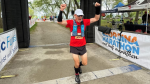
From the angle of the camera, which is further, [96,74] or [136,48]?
[136,48]

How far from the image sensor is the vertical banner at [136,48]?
421 centimetres

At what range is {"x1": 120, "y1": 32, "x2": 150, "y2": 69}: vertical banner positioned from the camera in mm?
4211

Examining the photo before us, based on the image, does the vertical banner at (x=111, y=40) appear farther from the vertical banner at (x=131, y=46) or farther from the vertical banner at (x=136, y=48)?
the vertical banner at (x=136, y=48)

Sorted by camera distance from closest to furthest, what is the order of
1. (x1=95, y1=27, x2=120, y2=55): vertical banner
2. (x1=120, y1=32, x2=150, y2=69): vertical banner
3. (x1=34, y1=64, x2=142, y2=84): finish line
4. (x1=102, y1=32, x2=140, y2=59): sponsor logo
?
(x1=34, y1=64, x2=142, y2=84): finish line < (x1=120, y1=32, x2=150, y2=69): vertical banner < (x1=102, y1=32, x2=140, y2=59): sponsor logo < (x1=95, y1=27, x2=120, y2=55): vertical banner

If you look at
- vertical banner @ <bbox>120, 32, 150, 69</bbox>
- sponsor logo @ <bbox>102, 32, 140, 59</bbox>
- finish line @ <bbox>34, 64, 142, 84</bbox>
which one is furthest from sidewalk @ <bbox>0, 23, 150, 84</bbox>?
sponsor logo @ <bbox>102, 32, 140, 59</bbox>

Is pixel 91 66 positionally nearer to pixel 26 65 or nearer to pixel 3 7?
pixel 26 65

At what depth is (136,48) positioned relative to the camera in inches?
181

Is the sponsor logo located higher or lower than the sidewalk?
higher

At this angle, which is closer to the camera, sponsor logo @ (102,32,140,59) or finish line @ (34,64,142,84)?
finish line @ (34,64,142,84)

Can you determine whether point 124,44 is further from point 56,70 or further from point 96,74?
point 56,70

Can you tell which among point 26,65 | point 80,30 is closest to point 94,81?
point 80,30

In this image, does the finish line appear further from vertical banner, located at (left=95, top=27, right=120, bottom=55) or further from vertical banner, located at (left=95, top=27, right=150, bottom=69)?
vertical banner, located at (left=95, top=27, right=120, bottom=55)

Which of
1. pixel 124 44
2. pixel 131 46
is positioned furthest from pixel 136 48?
pixel 124 44

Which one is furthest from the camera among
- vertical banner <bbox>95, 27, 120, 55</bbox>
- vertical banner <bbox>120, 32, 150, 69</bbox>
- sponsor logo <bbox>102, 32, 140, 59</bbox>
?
vertical banner <bbox>95, 27, 120, 55</bbox>
